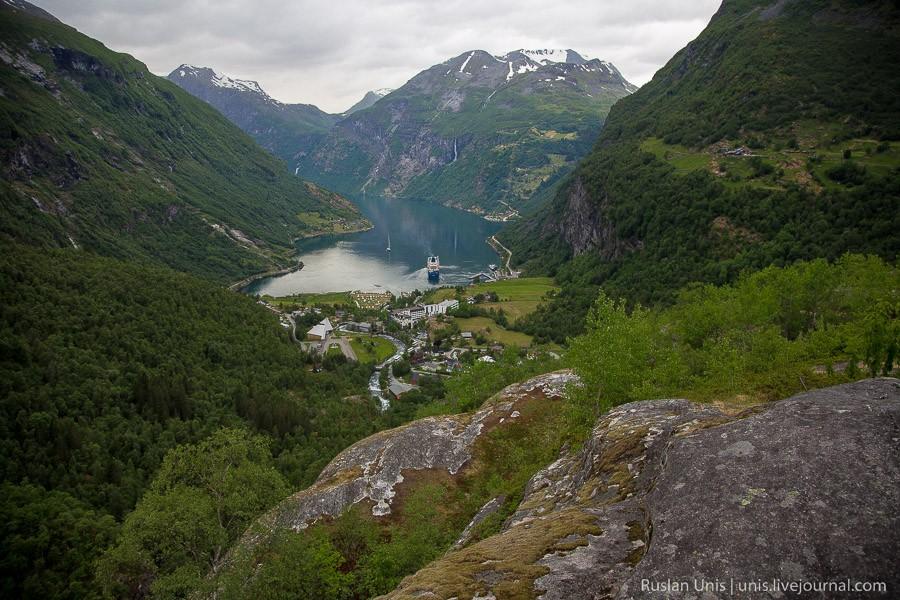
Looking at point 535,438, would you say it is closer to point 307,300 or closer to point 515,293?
point 515,293

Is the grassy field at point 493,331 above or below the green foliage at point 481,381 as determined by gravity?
below

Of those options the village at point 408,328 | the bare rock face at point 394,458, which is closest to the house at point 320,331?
the village at point 408,328

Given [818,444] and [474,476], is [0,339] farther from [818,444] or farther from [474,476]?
[818,444]

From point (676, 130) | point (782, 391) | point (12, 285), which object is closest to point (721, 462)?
point (782, 391)

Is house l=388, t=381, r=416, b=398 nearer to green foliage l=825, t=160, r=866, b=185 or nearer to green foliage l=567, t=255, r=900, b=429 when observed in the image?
green foliage l=567, t=255, r=900, b=429

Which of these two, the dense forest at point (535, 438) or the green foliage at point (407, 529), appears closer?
the dense forest at point (535, 438)

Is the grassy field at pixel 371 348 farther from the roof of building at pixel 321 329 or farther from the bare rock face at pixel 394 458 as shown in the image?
the bare rock face at pixel 394 458
